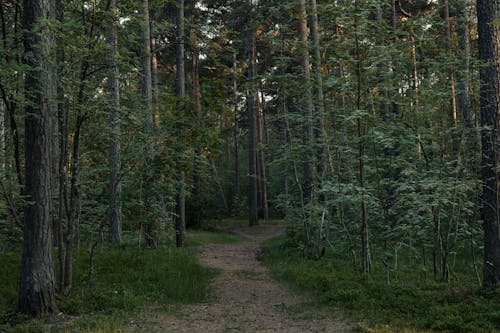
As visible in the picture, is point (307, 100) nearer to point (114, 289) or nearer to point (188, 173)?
point (188, 173)

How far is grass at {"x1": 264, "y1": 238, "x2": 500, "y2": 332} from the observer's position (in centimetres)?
626

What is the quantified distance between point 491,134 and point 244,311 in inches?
210

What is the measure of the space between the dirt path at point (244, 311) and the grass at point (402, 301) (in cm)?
52

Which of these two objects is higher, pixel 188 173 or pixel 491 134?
pixel 491 134

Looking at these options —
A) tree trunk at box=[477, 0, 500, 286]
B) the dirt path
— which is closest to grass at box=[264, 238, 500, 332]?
the dirt path

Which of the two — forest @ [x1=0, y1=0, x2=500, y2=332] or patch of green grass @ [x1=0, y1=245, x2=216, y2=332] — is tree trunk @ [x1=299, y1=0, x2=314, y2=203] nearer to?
forest @ [x1=0, y1=0, x2=500, y2=332]

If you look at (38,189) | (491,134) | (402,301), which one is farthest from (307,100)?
(38,189)

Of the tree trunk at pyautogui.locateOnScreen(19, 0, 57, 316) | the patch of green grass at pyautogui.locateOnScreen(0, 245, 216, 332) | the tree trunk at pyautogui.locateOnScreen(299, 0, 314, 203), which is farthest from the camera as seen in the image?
the tree trunk at pyautogui.locateOnScreen(299, 0, 314, 203)

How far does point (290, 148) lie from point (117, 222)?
5968 millimetres

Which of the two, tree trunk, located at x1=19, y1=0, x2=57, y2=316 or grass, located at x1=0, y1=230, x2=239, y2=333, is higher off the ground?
tree trunk, located at x1=19, y1=0, x2=57, y2=316

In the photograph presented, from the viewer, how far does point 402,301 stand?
748 cm

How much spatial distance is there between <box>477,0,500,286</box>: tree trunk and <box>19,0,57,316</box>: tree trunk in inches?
287

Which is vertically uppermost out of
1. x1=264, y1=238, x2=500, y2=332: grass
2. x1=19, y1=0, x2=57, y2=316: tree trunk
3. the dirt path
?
x1=19, y1=0, x2=57, y2=316: tree trunk

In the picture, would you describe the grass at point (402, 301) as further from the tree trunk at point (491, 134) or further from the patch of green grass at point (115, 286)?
the patch of green grass at point (115, 286)
